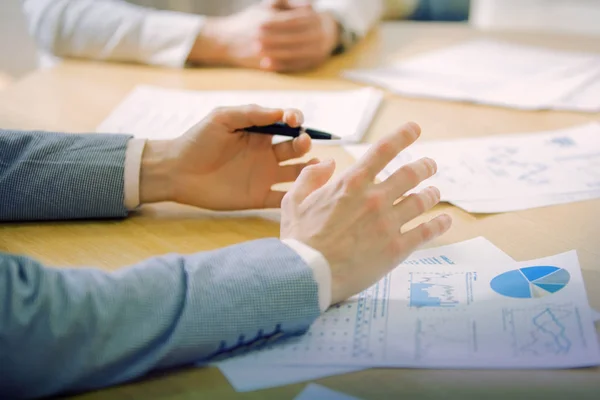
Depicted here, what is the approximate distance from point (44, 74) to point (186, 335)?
101cm

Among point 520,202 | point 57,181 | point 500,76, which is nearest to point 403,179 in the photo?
point 520,202

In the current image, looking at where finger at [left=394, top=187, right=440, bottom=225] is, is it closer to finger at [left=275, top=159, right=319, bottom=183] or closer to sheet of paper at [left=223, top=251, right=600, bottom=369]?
sheet of paper at [left=223, top=251, right=600, bottom=369]

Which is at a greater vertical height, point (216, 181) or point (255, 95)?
point (255, 95)

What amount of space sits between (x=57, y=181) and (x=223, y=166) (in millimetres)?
217

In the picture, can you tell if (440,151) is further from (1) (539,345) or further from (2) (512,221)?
(1) (539,345)

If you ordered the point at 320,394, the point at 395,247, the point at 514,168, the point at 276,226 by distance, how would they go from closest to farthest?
the point at 320,394
the point at 395,247
the point at 276,226
the point at 514,168

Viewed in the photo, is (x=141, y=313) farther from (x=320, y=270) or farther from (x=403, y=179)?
(x=403, y=179)

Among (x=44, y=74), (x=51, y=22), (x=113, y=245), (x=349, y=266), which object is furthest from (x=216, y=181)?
(x=51, y=22)

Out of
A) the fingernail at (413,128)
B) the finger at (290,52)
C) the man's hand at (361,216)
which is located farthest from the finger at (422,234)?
the finger at (290,52)

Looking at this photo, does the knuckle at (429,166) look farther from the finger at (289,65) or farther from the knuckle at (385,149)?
the finger at (289,65)

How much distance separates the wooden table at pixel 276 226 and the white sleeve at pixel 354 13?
4 cm

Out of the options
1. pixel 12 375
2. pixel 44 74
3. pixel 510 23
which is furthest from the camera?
pixel 510 23

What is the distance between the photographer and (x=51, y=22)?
1.51 metres

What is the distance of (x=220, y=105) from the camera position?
4.12 ft
